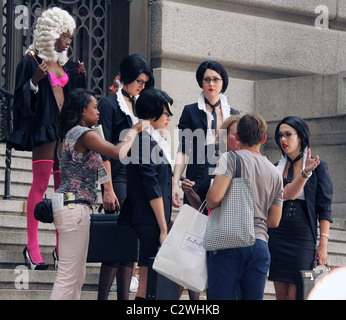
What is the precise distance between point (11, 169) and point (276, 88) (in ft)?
13.7

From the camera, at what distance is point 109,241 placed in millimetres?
7457

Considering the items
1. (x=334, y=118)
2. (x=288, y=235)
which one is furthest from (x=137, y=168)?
(x=334, y=118)

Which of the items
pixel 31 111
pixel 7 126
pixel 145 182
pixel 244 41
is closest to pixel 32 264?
pixel 31 111

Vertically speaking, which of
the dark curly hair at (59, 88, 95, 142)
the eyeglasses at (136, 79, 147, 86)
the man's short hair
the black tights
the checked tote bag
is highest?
the eyeglasses at (136, 79, 147, 86)

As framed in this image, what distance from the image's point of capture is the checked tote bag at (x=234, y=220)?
6219mm

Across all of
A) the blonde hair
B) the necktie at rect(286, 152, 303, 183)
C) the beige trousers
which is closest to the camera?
the beige trousers

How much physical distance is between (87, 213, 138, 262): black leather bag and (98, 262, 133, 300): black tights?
0.12 metres

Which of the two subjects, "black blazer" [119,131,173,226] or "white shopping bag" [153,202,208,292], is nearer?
"white shopping bag" [153,202,208,292]

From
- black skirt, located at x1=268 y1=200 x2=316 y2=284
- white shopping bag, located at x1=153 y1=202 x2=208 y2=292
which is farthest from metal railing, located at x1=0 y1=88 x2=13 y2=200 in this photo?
white shopping bag, located at x1=153 y1=202 x2=208 y2=292

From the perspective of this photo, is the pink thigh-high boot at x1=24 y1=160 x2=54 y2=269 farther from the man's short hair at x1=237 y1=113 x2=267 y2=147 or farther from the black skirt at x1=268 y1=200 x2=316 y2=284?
the man's short hair at x1=237 y1=113 x2=267 y2=147

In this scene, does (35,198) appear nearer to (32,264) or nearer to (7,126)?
(32,264)

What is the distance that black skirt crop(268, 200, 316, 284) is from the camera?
7594 mm

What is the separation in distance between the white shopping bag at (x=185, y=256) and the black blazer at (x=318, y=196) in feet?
4.88
